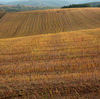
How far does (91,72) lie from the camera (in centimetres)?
448

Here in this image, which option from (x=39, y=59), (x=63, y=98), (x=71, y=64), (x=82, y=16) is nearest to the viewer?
(x=63, y=98)

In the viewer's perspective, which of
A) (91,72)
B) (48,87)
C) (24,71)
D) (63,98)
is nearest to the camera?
(63,98)

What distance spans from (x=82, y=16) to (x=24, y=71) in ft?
143

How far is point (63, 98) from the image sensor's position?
11.0 feet

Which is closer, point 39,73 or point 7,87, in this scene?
point 7,87

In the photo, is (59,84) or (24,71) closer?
(59,84)

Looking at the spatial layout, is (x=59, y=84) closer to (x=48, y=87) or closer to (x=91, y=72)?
(x=48, y=87)

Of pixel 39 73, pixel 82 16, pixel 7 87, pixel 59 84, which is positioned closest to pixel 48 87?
pixel 59 84

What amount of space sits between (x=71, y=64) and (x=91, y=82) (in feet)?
5.30

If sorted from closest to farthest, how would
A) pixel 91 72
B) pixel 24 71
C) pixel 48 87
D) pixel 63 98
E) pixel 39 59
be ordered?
pixel 63 98 < pixel 48 87 < pixel 91 72 < pixel 24 71 < pixel 39 59

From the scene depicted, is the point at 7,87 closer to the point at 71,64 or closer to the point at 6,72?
the point at 6,72

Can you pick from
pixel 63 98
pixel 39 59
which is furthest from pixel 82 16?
pixel 63 98

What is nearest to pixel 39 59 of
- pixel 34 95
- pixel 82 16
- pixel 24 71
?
pixel 24 71

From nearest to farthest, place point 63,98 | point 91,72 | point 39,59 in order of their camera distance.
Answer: point 63,98 → point 91,72 → point 39,59
